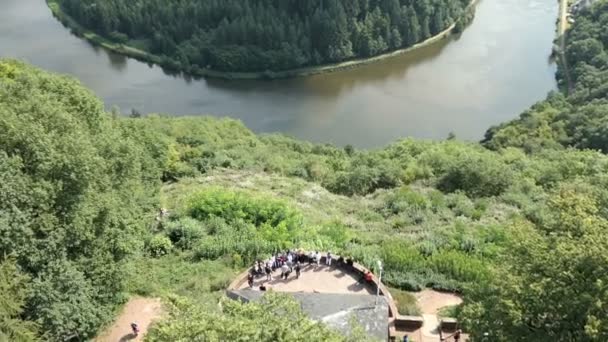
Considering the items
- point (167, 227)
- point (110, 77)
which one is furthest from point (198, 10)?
point (167, 227)

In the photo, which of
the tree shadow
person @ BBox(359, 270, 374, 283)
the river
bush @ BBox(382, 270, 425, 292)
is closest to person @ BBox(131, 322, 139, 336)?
the tree shadow

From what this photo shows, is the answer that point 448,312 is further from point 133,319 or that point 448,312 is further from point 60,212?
point 60,212

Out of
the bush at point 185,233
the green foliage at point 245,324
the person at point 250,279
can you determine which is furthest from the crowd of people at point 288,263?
the green foliage at point 245,324

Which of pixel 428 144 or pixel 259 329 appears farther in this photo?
pixel 428 144

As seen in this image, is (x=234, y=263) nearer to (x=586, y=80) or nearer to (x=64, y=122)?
(x=64, y=122)

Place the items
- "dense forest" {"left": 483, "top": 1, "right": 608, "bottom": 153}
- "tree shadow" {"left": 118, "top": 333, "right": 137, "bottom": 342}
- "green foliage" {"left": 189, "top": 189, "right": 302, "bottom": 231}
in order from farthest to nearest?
"dense forest" {"left": 483, "top": 1, "right": 608, "bottom": 153}, "green foliage" {"left": 189, "top": 189, "right": 302, "bottom": 231}, "tree shadow" {"left": 118, "top": 333, "right": 137, "bottom": 342}

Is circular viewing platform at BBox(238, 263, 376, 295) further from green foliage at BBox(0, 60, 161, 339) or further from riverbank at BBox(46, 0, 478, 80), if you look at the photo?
riverbank at BBox(46, 0, 478, 80)
